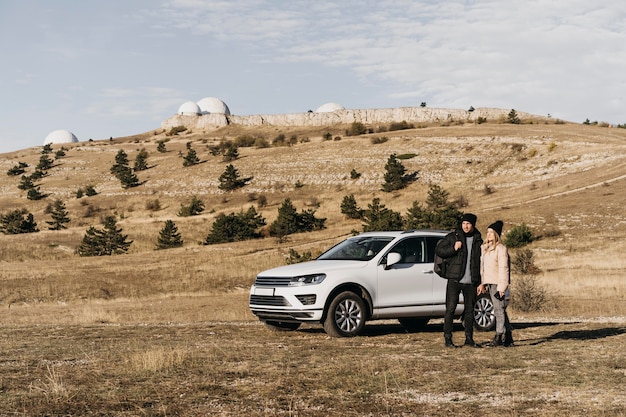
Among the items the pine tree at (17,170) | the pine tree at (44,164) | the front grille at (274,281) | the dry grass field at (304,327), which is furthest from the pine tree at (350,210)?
the pine tree at (17,170)

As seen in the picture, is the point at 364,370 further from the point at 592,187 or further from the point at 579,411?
the point at 592,187

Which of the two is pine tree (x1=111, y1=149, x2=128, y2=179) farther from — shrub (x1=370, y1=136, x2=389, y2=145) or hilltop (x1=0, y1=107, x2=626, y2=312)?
shrub (x1=370, y1=136, x2=389, y2=145)

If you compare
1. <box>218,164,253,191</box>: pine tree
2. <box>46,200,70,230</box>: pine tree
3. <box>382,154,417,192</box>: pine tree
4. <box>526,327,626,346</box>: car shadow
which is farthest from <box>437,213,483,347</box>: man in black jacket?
<box>218,164,253,191</box>: pine tree

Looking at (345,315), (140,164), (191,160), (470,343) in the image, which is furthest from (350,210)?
(470,343)

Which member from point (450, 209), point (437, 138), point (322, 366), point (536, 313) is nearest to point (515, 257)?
point (450, 209)

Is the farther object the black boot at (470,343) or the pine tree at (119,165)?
the pine tree at (119,165)

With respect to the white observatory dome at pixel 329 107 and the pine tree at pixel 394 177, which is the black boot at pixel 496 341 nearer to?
the pine tree at pixel 394 177

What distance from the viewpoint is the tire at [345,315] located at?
12273mm

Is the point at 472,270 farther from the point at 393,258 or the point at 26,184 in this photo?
the point at 26,184

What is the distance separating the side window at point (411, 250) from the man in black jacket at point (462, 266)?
2051 mm

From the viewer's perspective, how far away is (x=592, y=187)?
53688 mm

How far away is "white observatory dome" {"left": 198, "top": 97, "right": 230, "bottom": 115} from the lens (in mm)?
128375

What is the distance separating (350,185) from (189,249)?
87.9 feet

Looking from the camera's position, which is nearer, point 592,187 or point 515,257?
point 515,257
